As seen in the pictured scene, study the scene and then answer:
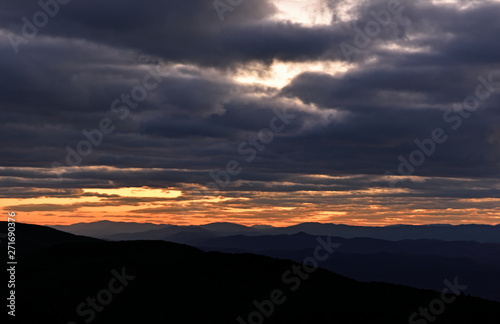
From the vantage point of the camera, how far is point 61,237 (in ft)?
652

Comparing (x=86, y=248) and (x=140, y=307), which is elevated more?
(x=86, y=248)

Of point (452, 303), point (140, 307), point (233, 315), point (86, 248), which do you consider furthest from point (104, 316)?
point (452, 303)

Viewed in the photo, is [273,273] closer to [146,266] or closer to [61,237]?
[146,266]

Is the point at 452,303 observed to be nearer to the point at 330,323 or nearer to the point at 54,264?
the point at 330,323

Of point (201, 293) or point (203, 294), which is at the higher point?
point (201, 293)

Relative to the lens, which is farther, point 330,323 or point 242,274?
point 242,274

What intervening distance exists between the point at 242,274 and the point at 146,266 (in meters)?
15.4

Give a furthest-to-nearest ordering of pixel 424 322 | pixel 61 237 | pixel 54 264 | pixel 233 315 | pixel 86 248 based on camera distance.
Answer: pixel 61 237 < pixel 86 248 < pixel 54 264 < pixel 233 315 < pixel 424 322

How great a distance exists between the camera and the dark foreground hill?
69875mm

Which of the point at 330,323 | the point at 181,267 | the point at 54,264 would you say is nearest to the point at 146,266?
the point at 181,267

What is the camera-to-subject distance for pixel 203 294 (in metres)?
79.8

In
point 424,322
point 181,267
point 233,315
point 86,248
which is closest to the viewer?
point 424,322

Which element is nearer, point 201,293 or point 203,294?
point 203,294

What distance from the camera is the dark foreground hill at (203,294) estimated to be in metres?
69.9
